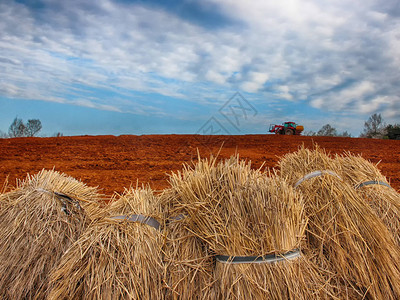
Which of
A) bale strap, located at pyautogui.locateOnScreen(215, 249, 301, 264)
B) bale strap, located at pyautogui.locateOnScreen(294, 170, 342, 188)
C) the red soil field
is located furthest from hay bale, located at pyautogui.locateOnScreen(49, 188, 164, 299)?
the red soil field

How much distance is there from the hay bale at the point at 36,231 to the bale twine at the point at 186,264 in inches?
39.5

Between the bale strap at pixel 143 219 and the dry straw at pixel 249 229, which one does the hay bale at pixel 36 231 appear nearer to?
the bale strap at pixel 143 219

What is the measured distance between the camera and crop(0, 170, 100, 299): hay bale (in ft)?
8.02

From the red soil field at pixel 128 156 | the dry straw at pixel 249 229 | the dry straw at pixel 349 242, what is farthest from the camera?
the red soil field at pixel 128 156

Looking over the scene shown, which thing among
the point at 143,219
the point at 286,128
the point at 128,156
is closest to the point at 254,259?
the point at 143,219

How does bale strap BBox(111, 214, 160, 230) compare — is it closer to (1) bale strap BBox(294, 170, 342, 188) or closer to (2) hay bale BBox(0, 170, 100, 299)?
(2) hay bale BBox(0, 170, 100, 299)

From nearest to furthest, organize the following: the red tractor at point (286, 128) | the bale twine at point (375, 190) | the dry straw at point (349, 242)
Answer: the dry straw at point (349, 242) → the bale twine at point (375, 190) → the red tractor at point (286, 128)

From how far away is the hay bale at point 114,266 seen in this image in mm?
2033

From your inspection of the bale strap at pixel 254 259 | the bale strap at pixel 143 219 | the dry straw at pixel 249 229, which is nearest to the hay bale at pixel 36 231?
the bale strap at pixel 143 219

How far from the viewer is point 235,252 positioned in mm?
2010

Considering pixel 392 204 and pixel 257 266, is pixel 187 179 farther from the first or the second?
pixel 392 204

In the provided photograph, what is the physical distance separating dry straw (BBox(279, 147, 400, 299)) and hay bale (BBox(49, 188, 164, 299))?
129 cm

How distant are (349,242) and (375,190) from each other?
108 centimetres

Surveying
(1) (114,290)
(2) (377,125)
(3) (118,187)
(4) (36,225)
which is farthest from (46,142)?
(2) (377,125)
